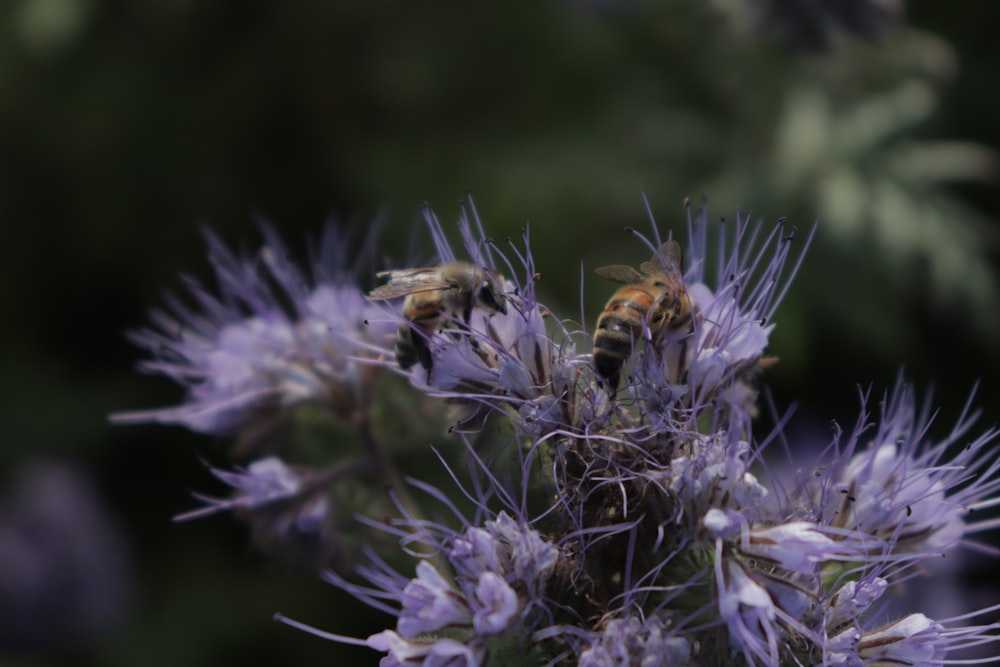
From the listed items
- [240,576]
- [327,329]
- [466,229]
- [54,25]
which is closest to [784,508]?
[466,229]

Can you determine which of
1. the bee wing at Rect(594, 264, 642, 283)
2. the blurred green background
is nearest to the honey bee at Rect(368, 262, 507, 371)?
the bee wing at Rect(594, 264, 642, 283)

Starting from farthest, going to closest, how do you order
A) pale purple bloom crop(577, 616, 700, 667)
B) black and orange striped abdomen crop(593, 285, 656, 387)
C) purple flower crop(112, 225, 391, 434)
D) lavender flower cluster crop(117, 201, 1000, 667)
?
purple flower crop(112, 225, 391, 434) < black and orange striped abdomen crop(593, 285, 656, 387) < lavender flower cluster crop(117, 201, 1000, 667) < pale purple bloom crop(577, 616, 700, 667)

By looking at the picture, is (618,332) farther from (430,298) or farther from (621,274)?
(430,298)

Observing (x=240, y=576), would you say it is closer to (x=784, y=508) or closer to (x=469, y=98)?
(x=469, y=98)

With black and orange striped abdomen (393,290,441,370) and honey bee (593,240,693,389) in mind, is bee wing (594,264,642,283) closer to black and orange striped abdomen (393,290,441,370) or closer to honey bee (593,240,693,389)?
honey bee (593,240,693,389)

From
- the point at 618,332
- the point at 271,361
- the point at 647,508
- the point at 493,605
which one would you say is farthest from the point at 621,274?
the point at 271,361

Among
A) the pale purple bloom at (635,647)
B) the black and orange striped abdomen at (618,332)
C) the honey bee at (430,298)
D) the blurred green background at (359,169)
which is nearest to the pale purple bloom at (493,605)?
the pale purple bloom at (635,647)

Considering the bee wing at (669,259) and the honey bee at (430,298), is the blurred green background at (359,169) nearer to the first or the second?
the honey bee at (430,298)
